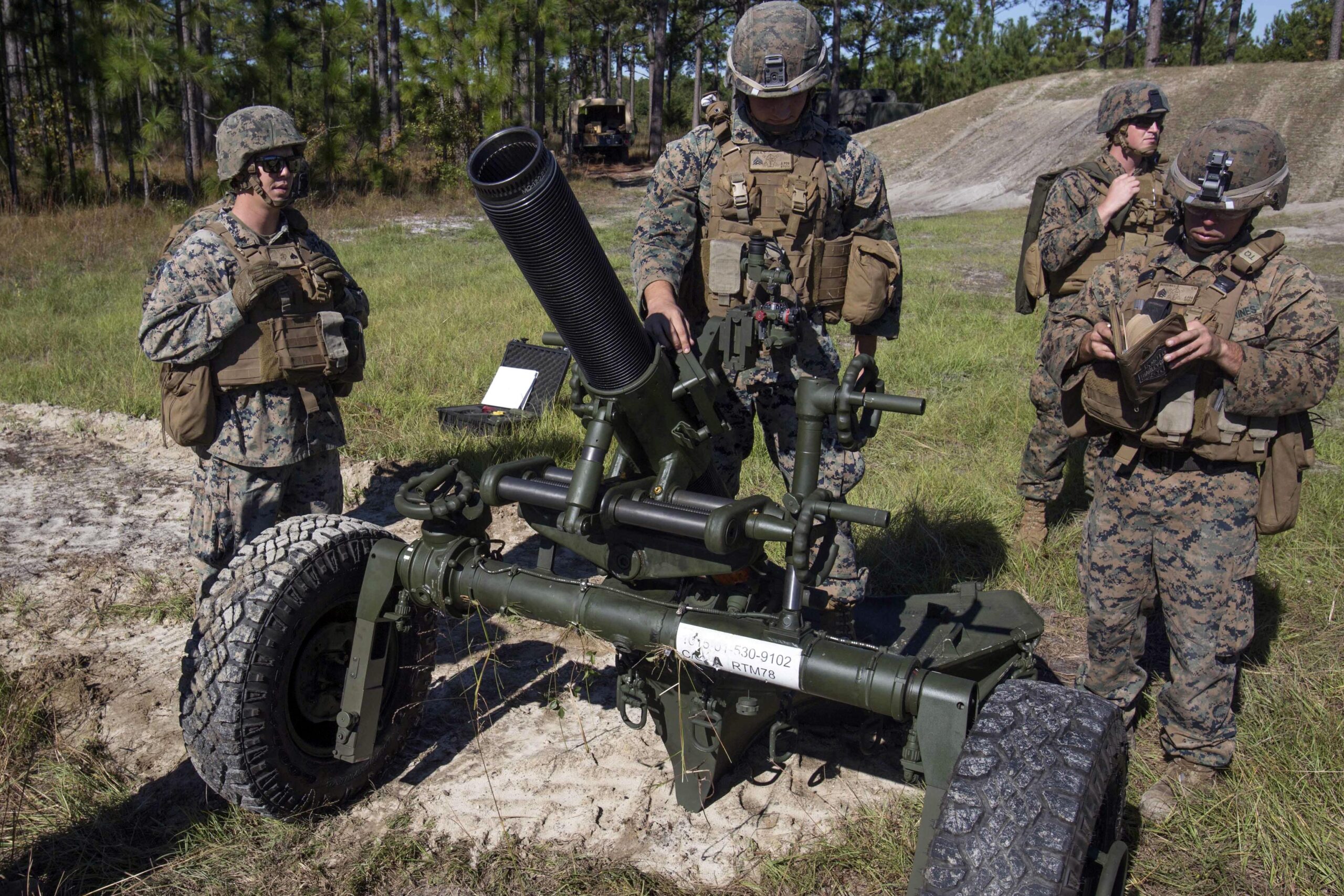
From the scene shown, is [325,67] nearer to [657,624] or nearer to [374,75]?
[374,75]

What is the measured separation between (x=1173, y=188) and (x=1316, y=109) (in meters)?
24.7

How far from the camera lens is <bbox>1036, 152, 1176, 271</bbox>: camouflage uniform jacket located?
5.10 meters

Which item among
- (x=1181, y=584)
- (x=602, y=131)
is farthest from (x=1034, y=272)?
(x=602, y=131)

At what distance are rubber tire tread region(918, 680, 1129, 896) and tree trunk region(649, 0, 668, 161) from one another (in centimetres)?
3103

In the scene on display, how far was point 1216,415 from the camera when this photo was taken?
3199mm

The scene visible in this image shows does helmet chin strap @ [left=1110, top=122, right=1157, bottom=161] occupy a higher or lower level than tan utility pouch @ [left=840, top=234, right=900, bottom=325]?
higher

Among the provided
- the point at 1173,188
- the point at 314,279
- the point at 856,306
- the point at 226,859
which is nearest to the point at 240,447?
the point at 314,279

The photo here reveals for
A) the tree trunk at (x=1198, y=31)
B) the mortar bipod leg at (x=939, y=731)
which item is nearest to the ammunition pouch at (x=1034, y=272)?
the mortar bipod leg at (x=939, y=731)

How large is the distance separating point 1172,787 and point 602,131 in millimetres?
32174

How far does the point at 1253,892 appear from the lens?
9.81 feet

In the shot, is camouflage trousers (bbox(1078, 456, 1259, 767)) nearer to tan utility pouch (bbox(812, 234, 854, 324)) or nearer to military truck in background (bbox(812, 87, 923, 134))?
tan utility pouch (bbox(812, 234, 854, 324))

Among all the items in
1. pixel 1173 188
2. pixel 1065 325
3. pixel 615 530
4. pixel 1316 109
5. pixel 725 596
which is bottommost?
pixel 725 596

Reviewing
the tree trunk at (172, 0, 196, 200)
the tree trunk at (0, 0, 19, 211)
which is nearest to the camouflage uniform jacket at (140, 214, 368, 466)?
the tree trunk at (0, 0, 19, 211)

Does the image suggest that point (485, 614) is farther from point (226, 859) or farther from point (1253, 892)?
point (1253, 892)
